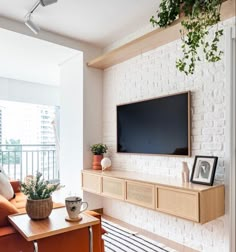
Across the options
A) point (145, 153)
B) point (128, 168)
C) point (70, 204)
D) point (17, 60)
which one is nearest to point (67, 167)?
point (128, 168)

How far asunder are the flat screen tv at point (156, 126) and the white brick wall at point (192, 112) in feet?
0.28

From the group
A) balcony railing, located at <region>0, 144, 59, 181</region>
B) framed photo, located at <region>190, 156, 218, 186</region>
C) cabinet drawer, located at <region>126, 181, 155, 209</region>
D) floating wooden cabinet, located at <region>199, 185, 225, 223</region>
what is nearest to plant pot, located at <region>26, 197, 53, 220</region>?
cabinet drawer, located at <region>126, 181, 155, 209</region>

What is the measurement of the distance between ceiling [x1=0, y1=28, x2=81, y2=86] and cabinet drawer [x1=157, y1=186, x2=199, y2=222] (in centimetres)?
244

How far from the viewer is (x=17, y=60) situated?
4.02m

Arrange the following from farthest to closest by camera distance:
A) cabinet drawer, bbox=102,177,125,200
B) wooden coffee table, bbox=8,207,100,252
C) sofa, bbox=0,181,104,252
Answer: cabinet drawer, bbox=102,177,125,200, sofa, bbox=0,181,104,252, wooden coffee table, bbox=8,207,100,252

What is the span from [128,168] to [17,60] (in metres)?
2.52

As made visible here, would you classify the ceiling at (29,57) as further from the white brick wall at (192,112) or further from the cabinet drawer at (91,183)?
the cabinet drawer at (91,183)

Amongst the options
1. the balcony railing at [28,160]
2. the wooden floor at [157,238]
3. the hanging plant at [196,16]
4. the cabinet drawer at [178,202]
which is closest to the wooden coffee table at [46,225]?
the cabinet drawer at [178,202]

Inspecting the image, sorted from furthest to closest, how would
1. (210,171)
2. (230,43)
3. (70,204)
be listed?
(210,171) < (230,43) < (70,204)

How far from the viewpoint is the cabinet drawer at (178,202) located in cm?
206

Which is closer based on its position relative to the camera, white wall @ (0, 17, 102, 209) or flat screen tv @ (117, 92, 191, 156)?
flat screen tv @ (117, 92, 191, 156)

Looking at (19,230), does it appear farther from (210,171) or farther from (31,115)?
(31,115)

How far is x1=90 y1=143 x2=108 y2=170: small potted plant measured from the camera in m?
3.53

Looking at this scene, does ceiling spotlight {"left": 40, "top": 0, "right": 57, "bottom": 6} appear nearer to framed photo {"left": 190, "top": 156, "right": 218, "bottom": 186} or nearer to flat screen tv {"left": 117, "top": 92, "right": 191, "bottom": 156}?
flat screen tv {"left": 117, "top": 92, "right": 191, "bottom": 156}
